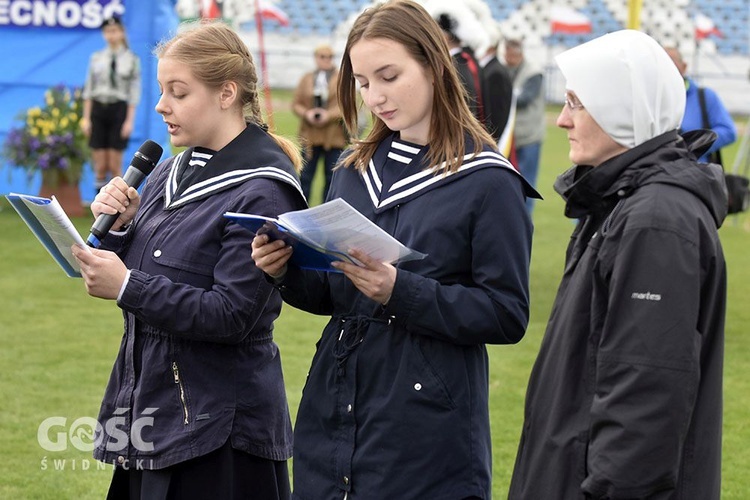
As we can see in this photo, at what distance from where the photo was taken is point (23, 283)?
356 inches

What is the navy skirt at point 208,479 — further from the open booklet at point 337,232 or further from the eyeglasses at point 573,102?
the eyeglasses at point 573,102

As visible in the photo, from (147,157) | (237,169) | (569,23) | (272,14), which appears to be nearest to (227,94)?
(237,169)

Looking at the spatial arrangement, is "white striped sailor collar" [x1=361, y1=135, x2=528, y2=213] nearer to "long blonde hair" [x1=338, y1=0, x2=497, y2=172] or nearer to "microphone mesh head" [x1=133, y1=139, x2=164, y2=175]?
"long blonde hair" [x1=338, y1=0, x2=497, y2=172]

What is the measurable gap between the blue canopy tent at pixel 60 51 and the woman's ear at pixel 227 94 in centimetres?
1001

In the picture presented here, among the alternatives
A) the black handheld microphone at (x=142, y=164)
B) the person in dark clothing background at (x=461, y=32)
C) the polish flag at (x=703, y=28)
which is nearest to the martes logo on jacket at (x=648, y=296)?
the black handheld microphone at (x=142, y=164)

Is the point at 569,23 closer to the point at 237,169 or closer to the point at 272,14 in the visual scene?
the point at 272,14

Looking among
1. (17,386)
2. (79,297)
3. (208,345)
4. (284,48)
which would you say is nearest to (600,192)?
(208,345)

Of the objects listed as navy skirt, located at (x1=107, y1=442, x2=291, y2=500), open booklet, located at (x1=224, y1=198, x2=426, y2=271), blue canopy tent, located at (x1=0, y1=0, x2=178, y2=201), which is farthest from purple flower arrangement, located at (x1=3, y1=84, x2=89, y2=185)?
open booklet, located at (x1=224, y1=198, x2=426, y2=271)

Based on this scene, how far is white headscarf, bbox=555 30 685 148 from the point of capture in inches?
94.8

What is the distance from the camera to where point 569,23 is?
40781 mm

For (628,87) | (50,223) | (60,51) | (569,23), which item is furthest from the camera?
(569,23)

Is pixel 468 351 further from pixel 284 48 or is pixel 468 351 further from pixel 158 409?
A: pixel 284 48

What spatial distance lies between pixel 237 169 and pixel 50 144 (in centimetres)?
1025

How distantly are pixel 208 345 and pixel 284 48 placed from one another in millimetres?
38587
